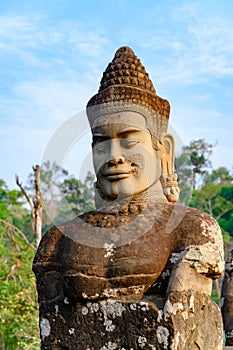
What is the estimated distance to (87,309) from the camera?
10.7 feet

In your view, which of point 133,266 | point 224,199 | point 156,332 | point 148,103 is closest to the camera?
point 156,332

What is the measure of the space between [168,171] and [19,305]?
7.13 metres

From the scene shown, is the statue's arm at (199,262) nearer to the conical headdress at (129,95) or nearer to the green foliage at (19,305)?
the conical headdress at (129,95)

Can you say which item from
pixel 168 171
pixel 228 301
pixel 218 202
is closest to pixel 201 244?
pixel 168 171

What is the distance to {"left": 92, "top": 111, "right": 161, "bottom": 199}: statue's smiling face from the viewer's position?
3.54m

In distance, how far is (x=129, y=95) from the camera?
362 centimetres

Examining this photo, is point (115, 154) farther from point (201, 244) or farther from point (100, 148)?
point (201, 244)

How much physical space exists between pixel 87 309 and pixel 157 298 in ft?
1.32

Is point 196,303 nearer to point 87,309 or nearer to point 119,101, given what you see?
point 87,309

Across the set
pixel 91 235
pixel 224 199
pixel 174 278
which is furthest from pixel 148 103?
pixel 224 199

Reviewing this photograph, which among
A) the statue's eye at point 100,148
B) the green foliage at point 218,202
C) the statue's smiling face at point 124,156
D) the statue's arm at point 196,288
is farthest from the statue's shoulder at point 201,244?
the green foliage at point 218,202

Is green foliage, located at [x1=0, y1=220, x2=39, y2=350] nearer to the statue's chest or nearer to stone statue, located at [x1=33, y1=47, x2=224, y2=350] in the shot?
stone statue, located at [x1=33, y1=47, x2=224, y2=350]

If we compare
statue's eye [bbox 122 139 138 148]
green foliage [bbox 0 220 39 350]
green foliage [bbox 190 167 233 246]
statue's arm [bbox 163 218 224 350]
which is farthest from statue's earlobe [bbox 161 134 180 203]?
green foliage [bbox 190 167 233 246]

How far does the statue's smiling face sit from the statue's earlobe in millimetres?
78
